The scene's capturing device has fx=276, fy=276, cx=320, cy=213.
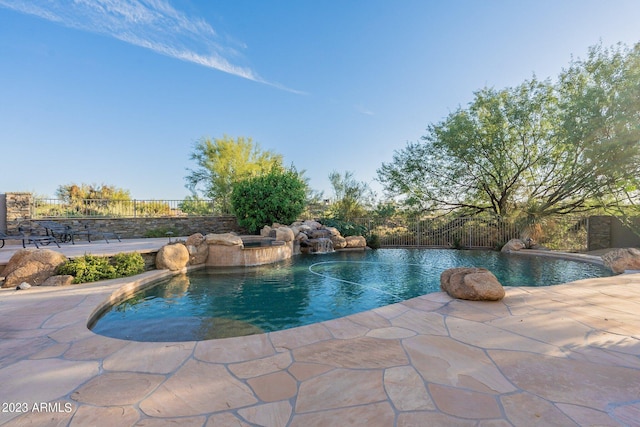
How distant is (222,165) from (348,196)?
826cm

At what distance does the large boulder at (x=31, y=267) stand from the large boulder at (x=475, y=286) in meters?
6.57

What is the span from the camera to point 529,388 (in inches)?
66.2

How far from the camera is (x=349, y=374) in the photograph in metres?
1.87

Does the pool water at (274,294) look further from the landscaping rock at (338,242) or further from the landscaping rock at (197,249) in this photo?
the landscaping rock at (338,242)

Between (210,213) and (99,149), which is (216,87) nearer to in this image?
(210,213)

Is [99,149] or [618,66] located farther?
[99,149]

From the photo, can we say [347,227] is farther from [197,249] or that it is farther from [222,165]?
[222,165]

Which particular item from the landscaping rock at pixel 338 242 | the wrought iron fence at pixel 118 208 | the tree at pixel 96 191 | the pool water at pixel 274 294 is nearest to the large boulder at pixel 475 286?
the pool water at pixel 274 294

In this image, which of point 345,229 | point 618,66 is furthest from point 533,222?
point 345,229

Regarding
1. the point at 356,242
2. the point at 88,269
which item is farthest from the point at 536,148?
the point at 88,269

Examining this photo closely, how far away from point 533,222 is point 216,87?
15.2 metres

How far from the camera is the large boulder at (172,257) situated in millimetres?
6504

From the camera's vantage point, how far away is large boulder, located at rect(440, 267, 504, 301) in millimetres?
3486

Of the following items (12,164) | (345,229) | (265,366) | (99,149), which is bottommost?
(265,366)
